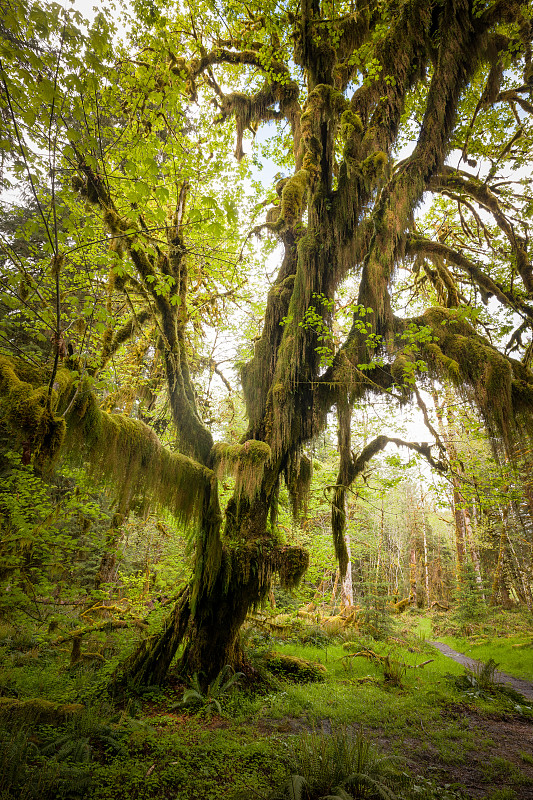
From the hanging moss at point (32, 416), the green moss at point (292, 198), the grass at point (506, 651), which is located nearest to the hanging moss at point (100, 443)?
the hanging moss at point (32, 416)

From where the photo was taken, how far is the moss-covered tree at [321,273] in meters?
5.21

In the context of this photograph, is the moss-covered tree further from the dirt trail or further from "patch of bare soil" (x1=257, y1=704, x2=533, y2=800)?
the dirt trail

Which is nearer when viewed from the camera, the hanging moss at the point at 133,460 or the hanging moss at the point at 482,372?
the hanging moss at the point at 133,460

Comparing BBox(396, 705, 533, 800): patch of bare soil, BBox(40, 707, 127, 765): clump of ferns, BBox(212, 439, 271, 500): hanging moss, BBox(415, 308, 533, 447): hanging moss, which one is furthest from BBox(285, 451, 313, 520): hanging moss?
BBox(40, 707, 127, 765): clump of ferns

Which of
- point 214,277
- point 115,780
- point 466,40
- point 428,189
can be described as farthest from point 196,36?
point 115,780

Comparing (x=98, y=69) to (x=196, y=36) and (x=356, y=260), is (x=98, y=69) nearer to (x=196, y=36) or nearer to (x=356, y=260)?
(x=356, y=260)

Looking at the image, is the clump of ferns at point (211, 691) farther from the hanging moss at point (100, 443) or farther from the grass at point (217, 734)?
the hanging moss at point (100, 443)

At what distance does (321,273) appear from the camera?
7273mm

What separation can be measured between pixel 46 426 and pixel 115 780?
3.58 meters

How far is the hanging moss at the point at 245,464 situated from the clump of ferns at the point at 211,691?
9.62 feet

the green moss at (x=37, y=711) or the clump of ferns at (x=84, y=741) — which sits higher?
the green moss at (x=37, y=711)

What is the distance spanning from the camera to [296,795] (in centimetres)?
313

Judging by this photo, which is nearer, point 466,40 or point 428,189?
point 466,40

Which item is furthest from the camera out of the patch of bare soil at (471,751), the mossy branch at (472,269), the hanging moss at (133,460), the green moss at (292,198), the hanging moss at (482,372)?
the green moss at (292,198)
